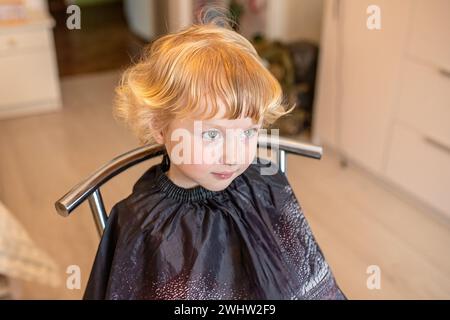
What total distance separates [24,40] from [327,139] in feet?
4.95

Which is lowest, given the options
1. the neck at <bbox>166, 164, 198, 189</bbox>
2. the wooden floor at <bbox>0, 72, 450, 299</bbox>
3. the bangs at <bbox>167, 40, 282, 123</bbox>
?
the wooden floor at <bbox>0, 72, 450, 299</bbox>

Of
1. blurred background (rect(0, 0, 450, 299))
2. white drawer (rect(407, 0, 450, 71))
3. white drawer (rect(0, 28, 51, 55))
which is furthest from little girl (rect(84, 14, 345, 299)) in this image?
white drawer (rect(0, 28, 51, 55))

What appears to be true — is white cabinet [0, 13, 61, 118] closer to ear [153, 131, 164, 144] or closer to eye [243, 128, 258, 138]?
ear [153, 131, 164, 144]

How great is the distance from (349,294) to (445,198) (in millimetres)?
536

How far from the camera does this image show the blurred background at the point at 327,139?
1782 millimetres

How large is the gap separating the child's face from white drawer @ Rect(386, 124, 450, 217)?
4.20ft

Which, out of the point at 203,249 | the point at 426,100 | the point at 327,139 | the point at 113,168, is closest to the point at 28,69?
the point at 327,139

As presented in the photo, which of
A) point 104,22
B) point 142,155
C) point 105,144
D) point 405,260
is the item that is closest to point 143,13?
point 104,22

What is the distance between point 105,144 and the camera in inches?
99.0

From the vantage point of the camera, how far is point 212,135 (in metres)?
0.82

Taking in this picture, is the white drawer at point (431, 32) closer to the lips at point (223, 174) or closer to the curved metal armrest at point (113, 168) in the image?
the curved metal armrest at point (113, 168)

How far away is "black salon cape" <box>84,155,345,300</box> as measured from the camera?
916 mm

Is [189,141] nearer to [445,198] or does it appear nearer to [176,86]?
[176,86]

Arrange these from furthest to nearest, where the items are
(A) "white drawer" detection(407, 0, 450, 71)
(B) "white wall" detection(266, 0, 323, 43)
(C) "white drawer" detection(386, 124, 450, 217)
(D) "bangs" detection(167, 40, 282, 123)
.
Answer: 1. (B) "white wall" detection(266, 0, 323, 43)
2. (C) "white drawer" detection(386, 124, 450, 217)
3. (A) "white drawer" detection(407, 0, 450, 71)
4. (D) "bangs" detection(167, 40, 282, 123)
